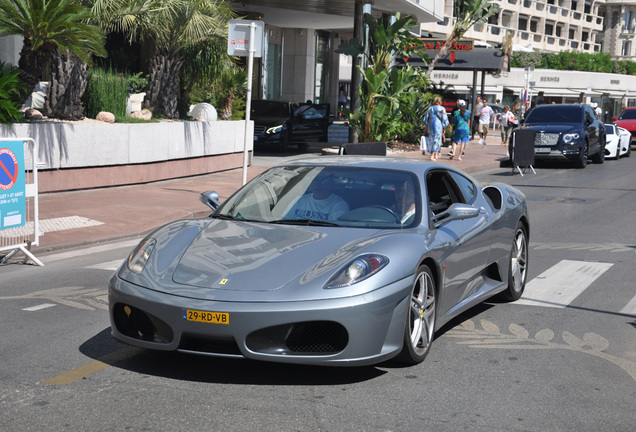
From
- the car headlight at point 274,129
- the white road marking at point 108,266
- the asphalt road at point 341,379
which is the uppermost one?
the car headlight at point 274,129

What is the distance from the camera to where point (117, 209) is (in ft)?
45.0

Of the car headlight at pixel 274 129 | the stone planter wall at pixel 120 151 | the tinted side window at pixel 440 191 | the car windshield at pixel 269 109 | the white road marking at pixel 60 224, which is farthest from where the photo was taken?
the car windshield at pixel 269 109

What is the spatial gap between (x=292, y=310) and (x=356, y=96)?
2251 cm

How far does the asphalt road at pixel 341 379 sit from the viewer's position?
461 centimetres

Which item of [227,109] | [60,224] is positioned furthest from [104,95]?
[60,224]

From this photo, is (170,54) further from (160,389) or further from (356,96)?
(160,389)

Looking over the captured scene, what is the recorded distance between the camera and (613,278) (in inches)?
361

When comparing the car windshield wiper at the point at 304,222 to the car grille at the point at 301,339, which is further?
the car windshield wiper at the point at 304,222

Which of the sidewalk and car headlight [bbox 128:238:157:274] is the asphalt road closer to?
car headlight [bbox 128:238:157:274]

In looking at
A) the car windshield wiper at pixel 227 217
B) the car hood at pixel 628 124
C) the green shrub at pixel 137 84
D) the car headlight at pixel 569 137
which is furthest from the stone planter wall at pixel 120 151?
the car hood at pixel 628 124

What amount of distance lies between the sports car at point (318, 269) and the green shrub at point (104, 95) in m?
11.4

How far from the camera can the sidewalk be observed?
11.5 metres

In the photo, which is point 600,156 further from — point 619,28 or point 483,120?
point 619,28

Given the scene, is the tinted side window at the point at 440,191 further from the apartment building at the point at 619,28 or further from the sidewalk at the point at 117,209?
the apartment building at the point at 619,28
